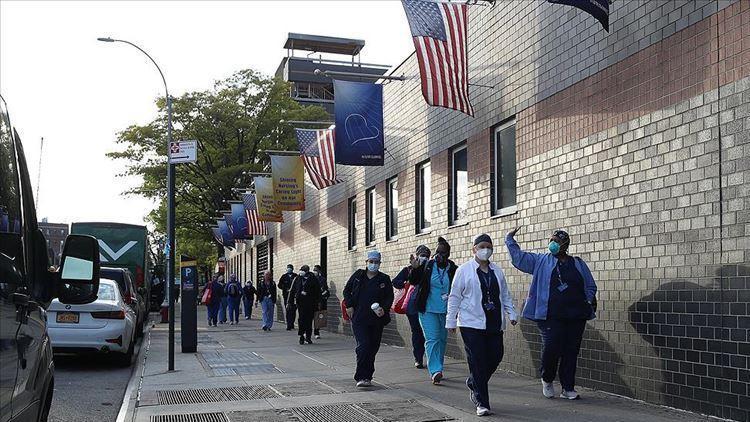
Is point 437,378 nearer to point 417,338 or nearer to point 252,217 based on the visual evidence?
point 417,338

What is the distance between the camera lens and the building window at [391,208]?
57.1 ft

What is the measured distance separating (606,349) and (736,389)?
2.06 meters

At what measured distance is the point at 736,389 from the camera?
6.90 m

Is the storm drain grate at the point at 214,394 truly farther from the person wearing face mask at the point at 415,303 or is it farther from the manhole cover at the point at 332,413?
the person wearing face mask at the point at 415,303

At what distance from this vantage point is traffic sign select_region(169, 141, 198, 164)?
11.9 metres

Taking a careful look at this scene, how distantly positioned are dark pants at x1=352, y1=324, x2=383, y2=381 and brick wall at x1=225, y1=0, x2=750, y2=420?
7.15ft

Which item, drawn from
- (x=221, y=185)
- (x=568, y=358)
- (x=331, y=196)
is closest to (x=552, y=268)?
(x=568, y=358)

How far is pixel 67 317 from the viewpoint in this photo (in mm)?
12500

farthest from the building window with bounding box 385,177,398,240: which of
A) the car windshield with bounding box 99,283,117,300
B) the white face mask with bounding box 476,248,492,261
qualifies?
the white face mask with bounding box 476,248,492,261

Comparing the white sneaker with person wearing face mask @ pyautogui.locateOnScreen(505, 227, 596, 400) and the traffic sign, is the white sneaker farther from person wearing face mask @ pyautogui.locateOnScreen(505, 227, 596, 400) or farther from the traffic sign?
the traffic sign

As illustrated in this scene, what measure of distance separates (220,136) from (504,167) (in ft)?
101

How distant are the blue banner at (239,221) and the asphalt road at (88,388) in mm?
15642

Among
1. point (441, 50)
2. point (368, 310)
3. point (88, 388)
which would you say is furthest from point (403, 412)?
point (441, 50)

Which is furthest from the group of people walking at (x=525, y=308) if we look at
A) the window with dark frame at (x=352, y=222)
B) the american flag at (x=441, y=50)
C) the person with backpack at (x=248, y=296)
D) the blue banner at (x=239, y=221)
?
the blue banner at (x=239, y=221)
